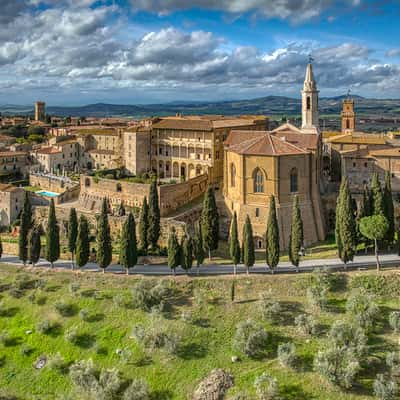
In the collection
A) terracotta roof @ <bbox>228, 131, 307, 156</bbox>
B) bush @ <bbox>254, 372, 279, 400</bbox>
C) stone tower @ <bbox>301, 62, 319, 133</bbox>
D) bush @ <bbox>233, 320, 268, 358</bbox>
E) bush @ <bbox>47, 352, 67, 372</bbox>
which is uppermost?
stone tower @ <bbox>301, 62, 319, 133</bbox>

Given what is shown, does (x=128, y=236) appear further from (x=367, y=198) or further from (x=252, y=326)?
(x=367, y=198)

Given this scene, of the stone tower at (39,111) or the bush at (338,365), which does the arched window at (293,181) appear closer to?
the bush at (338,365)

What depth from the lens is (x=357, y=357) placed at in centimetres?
2728

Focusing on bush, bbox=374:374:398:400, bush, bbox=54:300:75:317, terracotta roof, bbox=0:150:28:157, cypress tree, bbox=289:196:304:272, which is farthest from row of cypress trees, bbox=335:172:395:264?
terracotta roof, bbox=0:150:28:157

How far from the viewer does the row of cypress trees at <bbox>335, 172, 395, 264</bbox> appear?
3766 cm

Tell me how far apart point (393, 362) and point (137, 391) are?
14.5 metres

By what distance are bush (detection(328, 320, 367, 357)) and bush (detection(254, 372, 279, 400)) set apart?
14.8 feet

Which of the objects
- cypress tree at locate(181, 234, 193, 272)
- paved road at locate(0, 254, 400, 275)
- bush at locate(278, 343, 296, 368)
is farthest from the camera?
paved road at locate(0, 254, 400, 275)

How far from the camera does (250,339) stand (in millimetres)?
29016

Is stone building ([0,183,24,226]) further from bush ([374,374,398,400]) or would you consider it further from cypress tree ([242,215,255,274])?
bush ([374,374,398,400])

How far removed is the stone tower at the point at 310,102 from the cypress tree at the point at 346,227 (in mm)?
17416

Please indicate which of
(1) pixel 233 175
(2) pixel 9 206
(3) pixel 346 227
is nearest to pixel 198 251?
(3) pixel 346 227

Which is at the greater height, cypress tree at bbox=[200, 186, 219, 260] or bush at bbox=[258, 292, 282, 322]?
cypress tree at bbox=[200, 186, 219, 260]

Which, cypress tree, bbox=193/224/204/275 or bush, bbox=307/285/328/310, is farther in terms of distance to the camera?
cypress tree, bbox=193/224/204/275
